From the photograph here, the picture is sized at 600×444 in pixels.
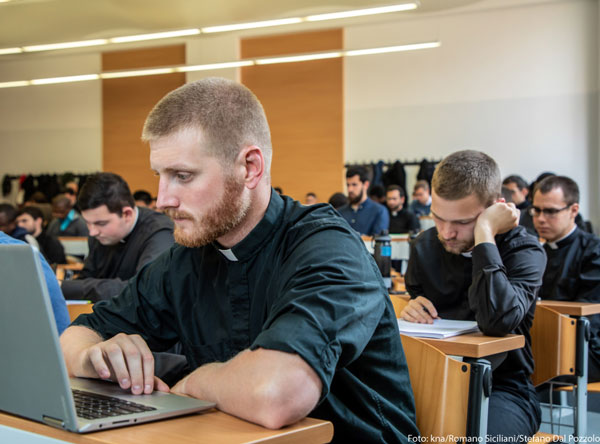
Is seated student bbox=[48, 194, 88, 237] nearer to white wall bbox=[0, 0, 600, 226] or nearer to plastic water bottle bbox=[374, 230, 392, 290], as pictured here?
white wall bbox=[0, 0, 600, 226]

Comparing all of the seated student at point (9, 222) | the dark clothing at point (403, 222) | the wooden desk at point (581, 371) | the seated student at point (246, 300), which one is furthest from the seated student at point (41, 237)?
the seated student at point (246, 300)

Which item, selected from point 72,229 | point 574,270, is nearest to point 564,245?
point 574,270

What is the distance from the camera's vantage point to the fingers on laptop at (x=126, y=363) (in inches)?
45.9

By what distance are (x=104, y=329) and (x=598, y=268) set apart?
2930mm

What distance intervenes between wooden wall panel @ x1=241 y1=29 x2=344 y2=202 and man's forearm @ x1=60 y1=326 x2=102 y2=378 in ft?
31.5

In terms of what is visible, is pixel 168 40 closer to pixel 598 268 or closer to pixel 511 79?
pixel 511 79

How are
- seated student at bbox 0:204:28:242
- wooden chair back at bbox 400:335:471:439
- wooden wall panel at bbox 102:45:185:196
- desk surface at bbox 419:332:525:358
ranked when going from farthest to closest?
wooden wall panel at bbox 102:45:185:196 < seated student at bbox 0:204:28:242 < desk surface at bbox 419:332:525:358 < wooden chair back at bbox 400:335:471:439

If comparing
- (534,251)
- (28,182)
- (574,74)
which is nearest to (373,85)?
(574,74)

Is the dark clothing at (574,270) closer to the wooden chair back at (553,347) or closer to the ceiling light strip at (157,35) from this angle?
the wooden chair back at (553,347)

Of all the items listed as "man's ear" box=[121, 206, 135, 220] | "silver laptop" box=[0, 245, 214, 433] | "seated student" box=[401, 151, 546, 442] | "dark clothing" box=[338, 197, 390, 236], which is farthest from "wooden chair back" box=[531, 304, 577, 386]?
"dark clothing" box=[338, 197, 390, 236]

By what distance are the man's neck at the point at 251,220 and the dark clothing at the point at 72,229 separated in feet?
23.4

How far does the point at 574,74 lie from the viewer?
31.1 feet

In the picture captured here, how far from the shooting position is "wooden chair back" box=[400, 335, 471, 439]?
5.13ft

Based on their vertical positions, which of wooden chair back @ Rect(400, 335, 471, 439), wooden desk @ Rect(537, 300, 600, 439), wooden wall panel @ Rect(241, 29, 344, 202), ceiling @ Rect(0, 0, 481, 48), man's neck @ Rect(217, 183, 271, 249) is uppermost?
ceiling @ Rect(0, 0, 481, 48)
